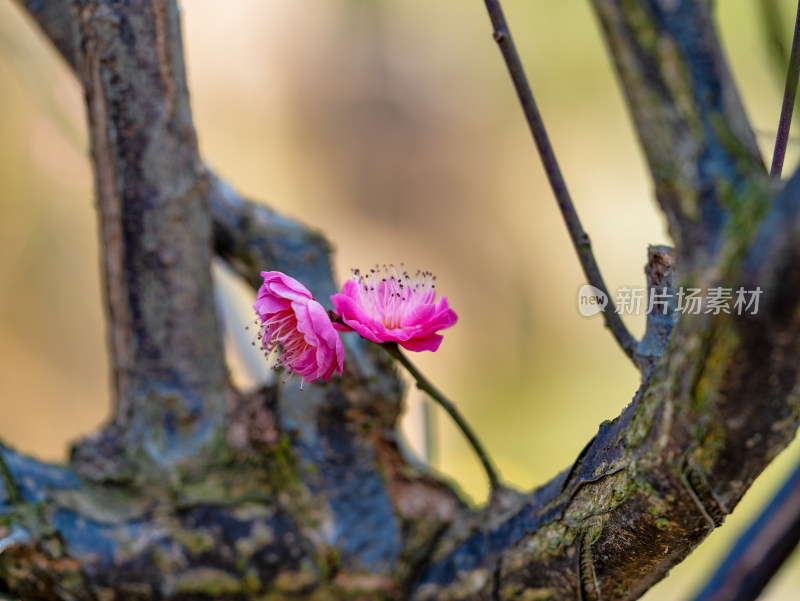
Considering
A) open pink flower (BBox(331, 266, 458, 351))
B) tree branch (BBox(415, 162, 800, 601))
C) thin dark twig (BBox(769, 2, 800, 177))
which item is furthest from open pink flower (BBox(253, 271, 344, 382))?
thin dark twig (BBox(769, 2, 800, 177))

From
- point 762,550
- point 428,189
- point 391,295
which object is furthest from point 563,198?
point 428,189

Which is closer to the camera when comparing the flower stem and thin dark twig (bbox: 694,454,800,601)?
thin dark twig (bbox: 694,454,800,601)

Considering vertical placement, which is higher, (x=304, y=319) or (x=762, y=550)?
(x=304, y=319)

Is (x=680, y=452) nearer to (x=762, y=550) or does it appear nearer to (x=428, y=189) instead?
(x=762, y=550)

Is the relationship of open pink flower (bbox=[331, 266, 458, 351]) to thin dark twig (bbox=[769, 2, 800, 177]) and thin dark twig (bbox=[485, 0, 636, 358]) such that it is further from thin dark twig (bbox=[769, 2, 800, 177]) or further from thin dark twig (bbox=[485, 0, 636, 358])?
thin dark twig (bbox=[769, 2, 800, 177])

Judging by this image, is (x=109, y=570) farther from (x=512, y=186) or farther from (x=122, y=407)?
(x=512, y=186)
